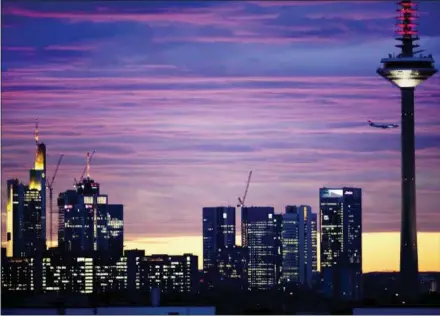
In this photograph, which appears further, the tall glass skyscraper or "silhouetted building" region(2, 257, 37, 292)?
the tall glass skyscraper

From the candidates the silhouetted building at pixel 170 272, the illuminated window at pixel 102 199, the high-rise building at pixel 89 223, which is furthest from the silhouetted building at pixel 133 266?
the illuminated window at pixel 102 199

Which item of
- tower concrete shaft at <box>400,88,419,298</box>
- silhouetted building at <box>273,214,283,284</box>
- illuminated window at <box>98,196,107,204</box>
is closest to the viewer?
silhouetted building at <box>273,214,283,284</box>

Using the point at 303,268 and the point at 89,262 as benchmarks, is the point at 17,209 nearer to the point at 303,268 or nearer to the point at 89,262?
the point at 89,262

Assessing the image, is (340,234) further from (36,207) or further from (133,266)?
(133,266)

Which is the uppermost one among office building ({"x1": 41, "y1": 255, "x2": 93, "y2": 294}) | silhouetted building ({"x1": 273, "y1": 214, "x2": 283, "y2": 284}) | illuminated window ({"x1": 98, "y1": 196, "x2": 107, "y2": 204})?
illuminated window ({"x1": 98, "y1": 196, "x2": 107, "y2": 204})

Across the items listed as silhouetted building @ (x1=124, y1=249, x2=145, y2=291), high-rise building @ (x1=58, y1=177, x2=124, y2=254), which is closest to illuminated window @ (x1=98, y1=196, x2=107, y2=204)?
high-rise building @ (x1=58, y1=177, x2=124, y2=254)

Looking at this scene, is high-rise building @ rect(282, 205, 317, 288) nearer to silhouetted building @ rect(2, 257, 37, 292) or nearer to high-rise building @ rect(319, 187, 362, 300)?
high-rise building @ rect(319, 187, 362, 300)

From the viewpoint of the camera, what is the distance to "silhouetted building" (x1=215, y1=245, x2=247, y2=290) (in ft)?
324

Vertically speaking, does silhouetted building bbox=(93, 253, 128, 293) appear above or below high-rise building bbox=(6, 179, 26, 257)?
below

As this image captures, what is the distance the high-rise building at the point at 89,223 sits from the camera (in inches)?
4370

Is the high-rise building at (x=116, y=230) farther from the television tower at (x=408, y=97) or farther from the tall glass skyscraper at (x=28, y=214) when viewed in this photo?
the television tower at (x=408, y=97)

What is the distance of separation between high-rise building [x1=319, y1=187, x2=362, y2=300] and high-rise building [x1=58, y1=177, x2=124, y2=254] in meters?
17.0

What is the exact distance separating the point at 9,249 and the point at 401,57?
4719 cm

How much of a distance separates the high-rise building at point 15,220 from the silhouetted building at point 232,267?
14.6 meters
